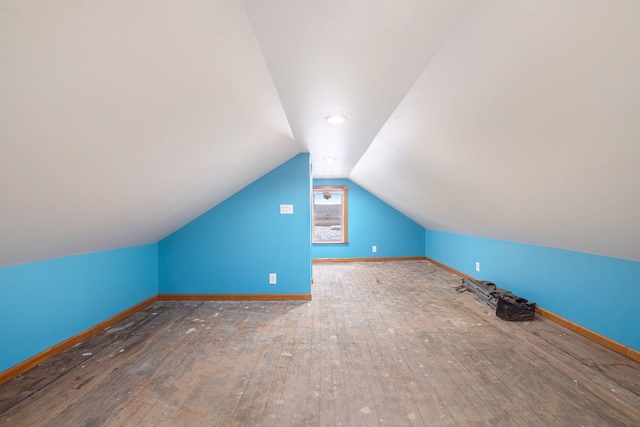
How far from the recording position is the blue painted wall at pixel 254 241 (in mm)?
3746

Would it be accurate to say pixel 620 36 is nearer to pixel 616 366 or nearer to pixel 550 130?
pixel 550 130

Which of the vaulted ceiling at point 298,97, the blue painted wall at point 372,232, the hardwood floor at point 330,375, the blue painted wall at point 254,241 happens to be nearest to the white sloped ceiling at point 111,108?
the vaulted ceiling at point 298,97

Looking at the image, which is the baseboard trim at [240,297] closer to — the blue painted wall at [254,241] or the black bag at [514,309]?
the blue painted wall at [254,241]

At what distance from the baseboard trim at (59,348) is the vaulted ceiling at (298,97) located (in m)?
0.74

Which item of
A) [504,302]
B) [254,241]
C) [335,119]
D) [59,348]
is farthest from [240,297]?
[504,302]

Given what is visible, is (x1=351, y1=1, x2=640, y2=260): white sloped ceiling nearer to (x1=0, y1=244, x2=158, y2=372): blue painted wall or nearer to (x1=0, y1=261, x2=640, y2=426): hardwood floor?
(x1=0, y1=261, x2=640, y2=426): hardwood floor

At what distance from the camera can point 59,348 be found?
2350 millimetres

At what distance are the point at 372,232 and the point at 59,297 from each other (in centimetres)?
529

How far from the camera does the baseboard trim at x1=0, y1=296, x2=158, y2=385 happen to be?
77.6 inches

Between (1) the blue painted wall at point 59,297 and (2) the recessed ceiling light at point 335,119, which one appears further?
(2) the recessed ceiling light at point 335,119

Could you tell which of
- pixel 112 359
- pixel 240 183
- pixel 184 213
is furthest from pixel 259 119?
pixel 112 359

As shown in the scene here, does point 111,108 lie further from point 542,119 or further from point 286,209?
point 286,209

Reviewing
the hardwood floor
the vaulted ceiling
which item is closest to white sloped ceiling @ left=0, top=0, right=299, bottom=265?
the vaulted ceiling

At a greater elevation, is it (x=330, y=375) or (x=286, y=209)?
(x=286, y=209)
